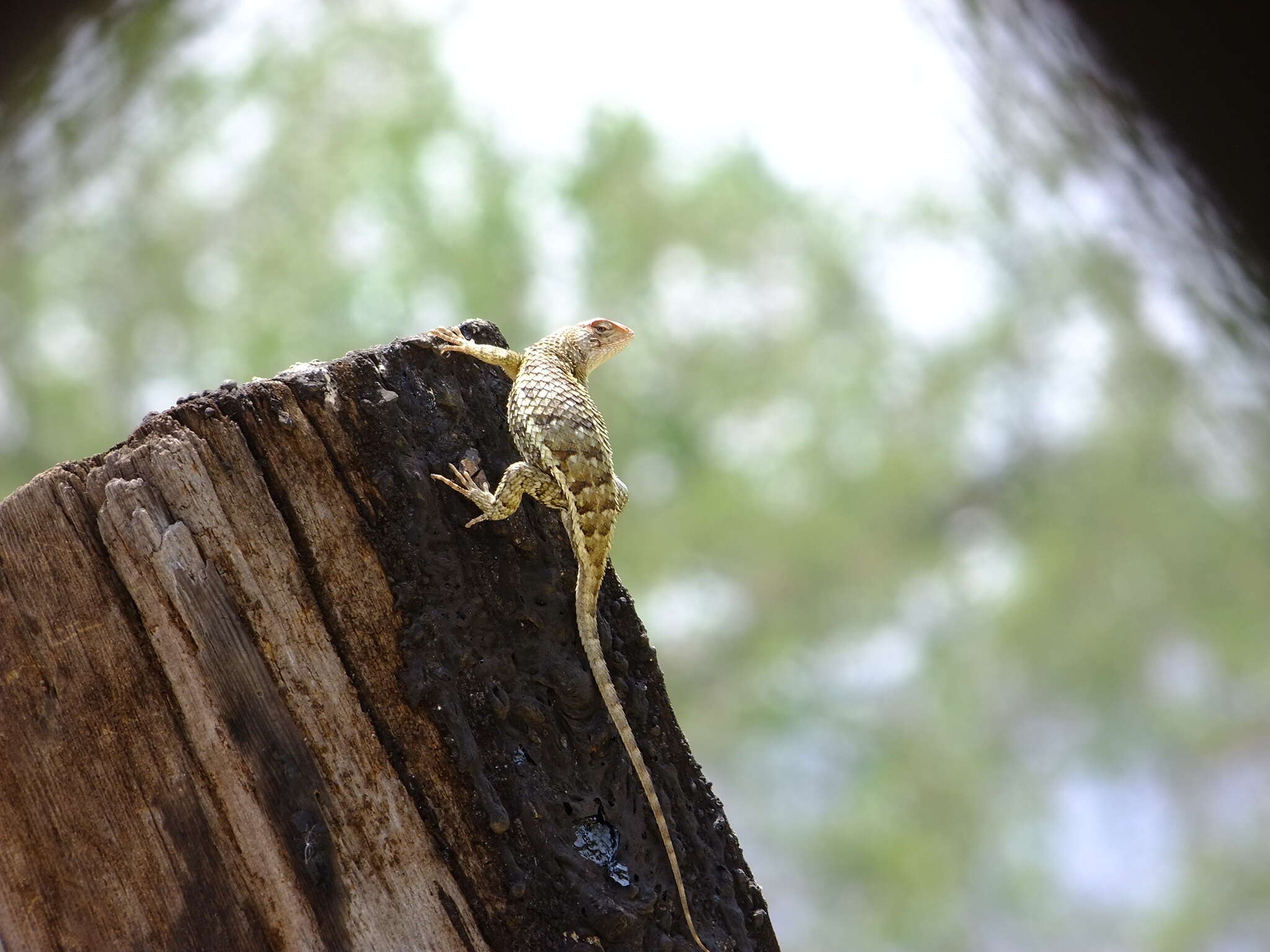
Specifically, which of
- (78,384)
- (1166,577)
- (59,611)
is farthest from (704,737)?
(59,611)

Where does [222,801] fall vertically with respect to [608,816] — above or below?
below

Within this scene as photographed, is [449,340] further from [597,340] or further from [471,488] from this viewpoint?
[597,340]

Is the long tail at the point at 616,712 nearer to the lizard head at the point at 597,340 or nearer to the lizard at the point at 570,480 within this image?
the lizard at the point at 570,480

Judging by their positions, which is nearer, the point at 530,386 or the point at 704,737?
the point at 530,386

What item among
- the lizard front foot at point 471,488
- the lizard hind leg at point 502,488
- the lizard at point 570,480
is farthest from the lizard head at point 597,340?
the lizard front foot at point 471,488

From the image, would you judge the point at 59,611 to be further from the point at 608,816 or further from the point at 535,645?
the point at 608,816

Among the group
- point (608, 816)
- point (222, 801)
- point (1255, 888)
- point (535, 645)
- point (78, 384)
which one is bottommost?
point (222, 801)

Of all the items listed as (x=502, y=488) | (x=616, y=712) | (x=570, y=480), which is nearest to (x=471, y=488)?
(x=502, y=488)
